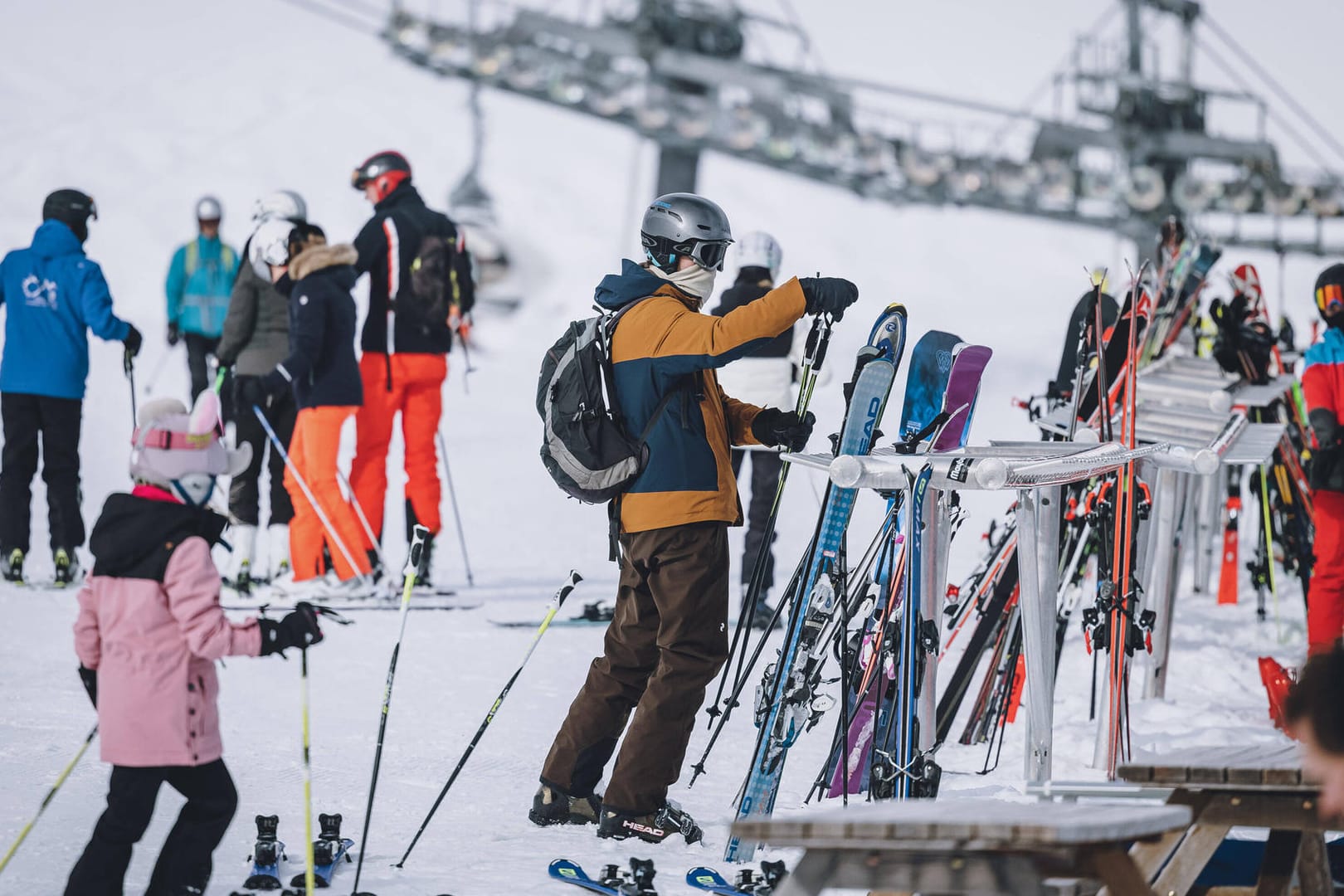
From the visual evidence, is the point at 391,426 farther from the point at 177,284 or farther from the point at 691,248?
the point at 691,248

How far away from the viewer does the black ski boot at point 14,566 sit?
7227 mm

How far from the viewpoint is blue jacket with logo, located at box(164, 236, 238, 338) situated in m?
8.51

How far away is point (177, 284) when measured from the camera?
8508mm

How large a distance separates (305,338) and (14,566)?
5.73 ft

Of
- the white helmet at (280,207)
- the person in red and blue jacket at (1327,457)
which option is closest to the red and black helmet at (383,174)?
the white helmet at (280,207)

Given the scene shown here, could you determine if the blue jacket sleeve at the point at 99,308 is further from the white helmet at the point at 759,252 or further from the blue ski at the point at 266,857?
the blue ski at the point at 266,857

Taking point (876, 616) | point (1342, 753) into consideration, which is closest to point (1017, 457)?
point (876, 616)

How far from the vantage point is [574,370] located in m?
4.06

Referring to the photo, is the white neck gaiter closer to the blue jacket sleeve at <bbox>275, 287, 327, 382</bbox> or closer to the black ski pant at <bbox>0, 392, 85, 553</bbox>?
the blue jacket sleeve at <bbox>275, 287, 327, 382</bbox>

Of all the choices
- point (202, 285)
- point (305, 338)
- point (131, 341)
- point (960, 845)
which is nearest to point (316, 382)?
point (305, 338)

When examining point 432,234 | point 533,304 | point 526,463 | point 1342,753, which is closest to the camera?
point 1342,753

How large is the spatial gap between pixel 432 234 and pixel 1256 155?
25.3 meters

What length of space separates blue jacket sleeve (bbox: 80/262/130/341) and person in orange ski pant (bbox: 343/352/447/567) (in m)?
1.09

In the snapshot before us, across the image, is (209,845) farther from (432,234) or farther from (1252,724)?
(432,234)
